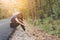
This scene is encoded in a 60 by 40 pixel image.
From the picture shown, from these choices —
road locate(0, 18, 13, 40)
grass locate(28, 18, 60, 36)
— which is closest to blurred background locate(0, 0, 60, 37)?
grass locate(28, 18, 60, 36)

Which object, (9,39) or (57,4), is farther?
(57,4)

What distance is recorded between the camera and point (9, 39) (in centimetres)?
432

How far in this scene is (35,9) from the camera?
28.5 feet

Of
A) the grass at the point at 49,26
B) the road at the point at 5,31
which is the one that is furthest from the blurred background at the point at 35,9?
the road at the point at 5,31

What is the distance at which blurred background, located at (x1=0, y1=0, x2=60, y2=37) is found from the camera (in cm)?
797

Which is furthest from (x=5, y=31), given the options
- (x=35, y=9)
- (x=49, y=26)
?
(x=35, y=9)

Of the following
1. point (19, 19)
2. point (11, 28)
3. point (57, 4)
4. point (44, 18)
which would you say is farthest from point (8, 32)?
point (57, 4)

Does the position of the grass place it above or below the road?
below

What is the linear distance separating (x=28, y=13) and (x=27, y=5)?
1.17 feet

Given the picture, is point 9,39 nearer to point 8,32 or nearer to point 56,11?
point 8,32

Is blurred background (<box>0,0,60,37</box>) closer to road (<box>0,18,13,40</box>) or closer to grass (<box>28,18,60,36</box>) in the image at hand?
grass (<box>28,18,60,36</box>)

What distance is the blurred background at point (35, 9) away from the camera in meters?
7.97

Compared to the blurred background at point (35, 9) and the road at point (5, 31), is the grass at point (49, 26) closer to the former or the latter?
the blurred background at point (35, 9)

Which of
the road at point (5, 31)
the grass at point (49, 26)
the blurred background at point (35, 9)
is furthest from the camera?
the blurred background at point (35, 9)
